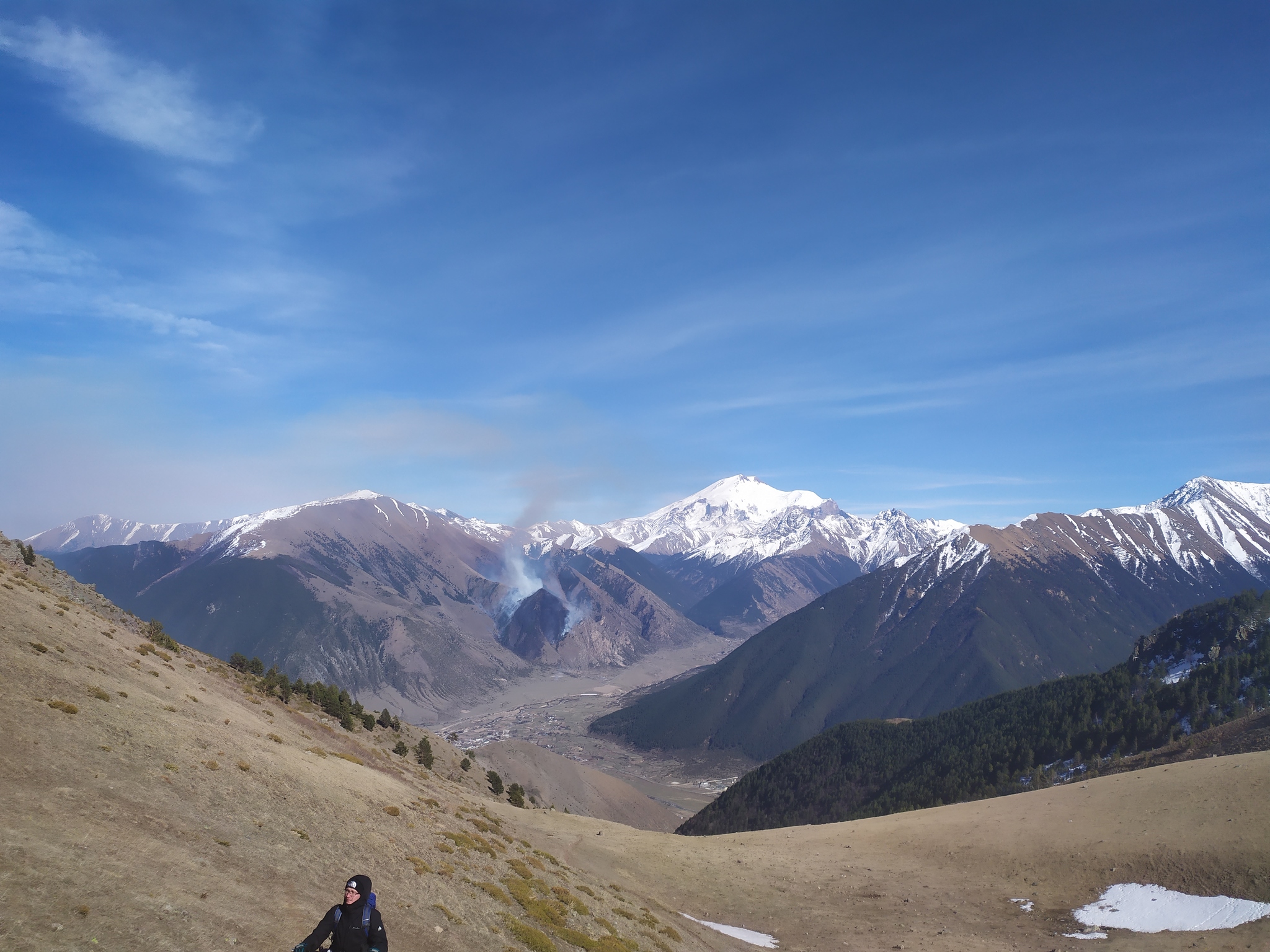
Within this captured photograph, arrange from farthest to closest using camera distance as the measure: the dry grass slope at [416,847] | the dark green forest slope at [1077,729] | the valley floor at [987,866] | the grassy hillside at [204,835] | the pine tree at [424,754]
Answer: the dark green forest slope at [1077,729] → the pine tree at [424,754] → the valley floor at [987,866] → the dry grass slope at [416,847] → the grassy hillside at [204,835]

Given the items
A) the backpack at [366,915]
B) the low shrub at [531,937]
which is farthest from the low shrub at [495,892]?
the backpack at [366,915]

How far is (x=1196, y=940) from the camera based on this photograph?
153 feet

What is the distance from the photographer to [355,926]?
1739 cm

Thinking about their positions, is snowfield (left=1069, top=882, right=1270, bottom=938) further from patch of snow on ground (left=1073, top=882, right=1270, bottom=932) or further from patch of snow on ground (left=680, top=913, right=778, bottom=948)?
patch of snow on ground (left=680, top=913, right=778, bottom=948)

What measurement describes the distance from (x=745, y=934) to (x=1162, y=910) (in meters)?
33.1

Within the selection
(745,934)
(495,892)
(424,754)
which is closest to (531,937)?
(495,892)

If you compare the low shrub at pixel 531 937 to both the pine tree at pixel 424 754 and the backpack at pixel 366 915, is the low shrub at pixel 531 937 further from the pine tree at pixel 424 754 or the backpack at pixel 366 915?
the pine tree at pixel 424 754

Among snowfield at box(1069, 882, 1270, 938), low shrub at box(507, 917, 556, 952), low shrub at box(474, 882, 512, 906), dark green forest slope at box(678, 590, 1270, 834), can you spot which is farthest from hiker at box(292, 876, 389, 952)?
dark green forest slope at box(678, 590, 1270, 834)

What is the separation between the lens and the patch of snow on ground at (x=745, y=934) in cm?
5088

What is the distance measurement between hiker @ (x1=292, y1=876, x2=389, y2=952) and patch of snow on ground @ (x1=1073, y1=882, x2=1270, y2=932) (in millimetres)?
59886

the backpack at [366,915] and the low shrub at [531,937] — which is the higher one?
the backpack at [366,915]

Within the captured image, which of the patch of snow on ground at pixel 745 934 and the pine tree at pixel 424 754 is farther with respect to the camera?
Answer: the pine tree at pixel 424 754

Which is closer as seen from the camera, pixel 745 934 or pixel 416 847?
pixel 416 847

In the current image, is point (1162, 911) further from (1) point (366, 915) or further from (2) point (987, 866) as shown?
(1) point (366, 915)
